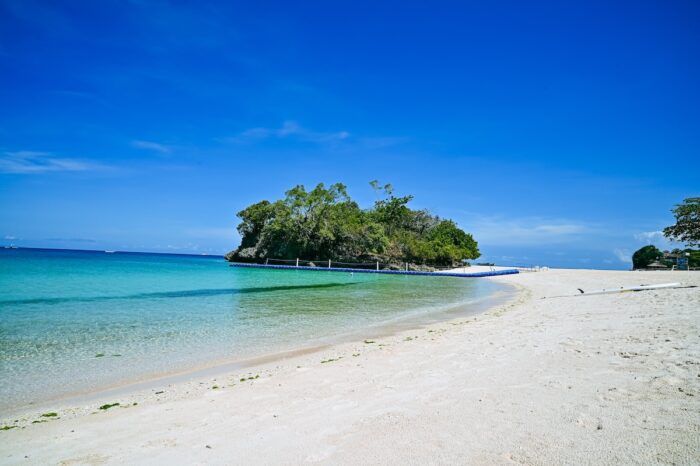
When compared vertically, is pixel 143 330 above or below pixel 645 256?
below

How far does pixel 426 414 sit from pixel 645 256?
2512 inches

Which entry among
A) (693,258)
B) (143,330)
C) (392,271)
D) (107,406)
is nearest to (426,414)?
(107,406)

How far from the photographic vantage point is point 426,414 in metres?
3.35

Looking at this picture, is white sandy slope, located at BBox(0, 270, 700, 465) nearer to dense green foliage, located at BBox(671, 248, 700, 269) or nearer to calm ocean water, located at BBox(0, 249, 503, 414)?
calm ocean water, located at BBox(0, 249, 503, 414)

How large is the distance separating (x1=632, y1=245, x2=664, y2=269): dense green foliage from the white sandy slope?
2279 inches

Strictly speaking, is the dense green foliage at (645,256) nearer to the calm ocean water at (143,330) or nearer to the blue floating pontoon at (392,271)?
the blue floating pontoon at (392,271)

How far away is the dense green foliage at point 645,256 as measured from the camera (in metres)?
51.7

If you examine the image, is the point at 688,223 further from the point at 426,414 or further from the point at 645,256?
the point at 426,414

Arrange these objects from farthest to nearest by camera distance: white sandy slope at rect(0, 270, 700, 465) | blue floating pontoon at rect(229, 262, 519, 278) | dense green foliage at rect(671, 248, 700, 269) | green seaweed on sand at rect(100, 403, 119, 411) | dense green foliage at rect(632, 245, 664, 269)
→ dense green foliage at rect(632, 245, 664, 269), dense green foliage at rect(671, 248, 700, 269), blue floating pontoon at rect(229, 262, 519, 278), green seaweed on sand at rect(100, 403, 119, 411), white sandy slope at rect(0, 270, 700, 465)

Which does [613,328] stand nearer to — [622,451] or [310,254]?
[622,451]

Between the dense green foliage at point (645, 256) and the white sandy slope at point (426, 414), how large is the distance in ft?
190

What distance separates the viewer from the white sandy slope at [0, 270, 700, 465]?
265 centimetres

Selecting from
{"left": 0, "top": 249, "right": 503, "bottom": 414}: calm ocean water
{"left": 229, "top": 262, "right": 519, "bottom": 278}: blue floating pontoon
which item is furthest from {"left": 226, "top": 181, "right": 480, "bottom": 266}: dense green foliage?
{"left": 0, "top": 249, "right": 503, "bottom": 414}: calm ocean water

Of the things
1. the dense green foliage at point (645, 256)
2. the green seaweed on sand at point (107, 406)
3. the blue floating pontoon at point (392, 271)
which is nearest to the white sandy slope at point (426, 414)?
the green seaweed on sand at point (107, 406)
